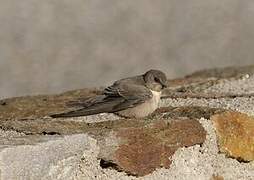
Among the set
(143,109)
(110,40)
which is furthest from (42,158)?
(110,40)

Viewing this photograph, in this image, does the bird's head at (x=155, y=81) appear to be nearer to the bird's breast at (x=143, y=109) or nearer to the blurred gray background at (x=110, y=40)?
the bird's breast at (x=143, y=109)

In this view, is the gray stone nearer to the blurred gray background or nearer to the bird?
the bird

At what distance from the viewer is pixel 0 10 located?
16.7 m

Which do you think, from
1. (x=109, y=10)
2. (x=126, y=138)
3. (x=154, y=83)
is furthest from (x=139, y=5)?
(x=126, y=138)

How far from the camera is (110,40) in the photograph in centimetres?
1543

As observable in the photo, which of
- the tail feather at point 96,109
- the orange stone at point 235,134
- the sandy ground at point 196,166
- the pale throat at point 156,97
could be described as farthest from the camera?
the pale throat at point 156,97

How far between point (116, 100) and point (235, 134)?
0.83 meters

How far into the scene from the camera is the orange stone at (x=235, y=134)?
3107 mm

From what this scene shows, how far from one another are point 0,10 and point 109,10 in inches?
83.2

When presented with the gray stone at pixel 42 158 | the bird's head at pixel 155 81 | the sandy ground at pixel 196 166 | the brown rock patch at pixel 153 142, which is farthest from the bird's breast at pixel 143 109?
the gray stone at pixel 42 158

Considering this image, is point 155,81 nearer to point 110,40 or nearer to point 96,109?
point 96,109

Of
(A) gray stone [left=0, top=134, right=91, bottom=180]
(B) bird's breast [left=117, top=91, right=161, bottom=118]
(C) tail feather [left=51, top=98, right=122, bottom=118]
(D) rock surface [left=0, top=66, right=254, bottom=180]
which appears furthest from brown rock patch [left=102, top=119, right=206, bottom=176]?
(B) bird's breast [left=117, top=91, right=161, bottom=118]

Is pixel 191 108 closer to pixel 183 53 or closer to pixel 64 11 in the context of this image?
pixel 183 53

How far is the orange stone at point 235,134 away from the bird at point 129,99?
529mm
